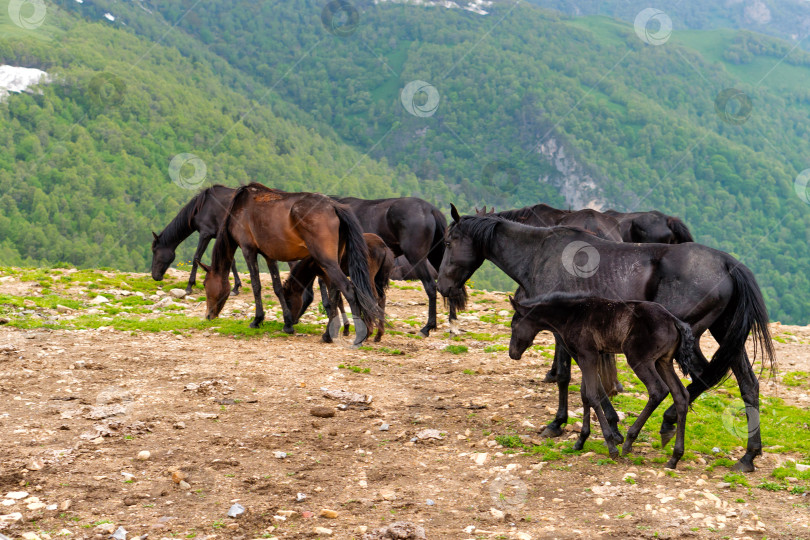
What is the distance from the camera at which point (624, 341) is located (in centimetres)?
684

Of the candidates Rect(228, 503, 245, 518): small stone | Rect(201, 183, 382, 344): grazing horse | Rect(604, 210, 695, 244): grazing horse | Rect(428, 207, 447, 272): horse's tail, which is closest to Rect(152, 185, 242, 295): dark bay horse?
Rect(201, 183, 382, 344): grazing horse

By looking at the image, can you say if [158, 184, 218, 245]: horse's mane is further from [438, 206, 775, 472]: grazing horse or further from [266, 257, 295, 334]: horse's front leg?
[438, 206, 775, 472]: grazing horse

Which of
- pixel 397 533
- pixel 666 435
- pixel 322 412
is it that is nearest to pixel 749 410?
pixel 666 435

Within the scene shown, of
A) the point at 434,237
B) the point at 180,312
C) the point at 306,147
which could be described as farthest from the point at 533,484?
the point at 306,147

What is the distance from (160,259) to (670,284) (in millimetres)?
12683

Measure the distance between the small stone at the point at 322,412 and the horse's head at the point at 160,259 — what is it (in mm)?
9983

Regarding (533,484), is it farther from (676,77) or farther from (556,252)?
(676,77)

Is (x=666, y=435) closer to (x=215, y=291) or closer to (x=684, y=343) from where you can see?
(x=684, y=343)

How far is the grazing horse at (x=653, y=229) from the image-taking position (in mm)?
14117

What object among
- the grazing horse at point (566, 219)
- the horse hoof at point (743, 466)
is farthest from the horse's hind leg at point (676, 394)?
the grazing horse at point (566, 219)

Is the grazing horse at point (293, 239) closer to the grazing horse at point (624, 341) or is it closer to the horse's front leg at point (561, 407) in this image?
the horse's front leg at point (561, 407)

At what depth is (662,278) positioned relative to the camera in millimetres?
7652

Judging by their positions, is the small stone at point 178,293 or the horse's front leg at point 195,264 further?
the horse's front leg at point 195,264

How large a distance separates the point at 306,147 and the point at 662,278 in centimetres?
12439
